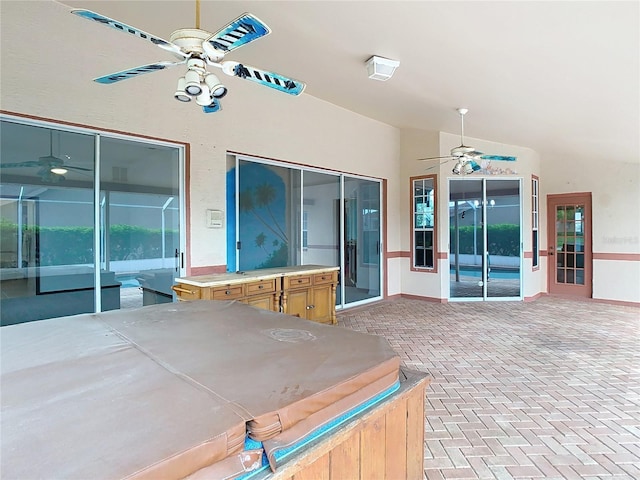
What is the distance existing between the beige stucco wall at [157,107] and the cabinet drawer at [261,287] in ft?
2.19

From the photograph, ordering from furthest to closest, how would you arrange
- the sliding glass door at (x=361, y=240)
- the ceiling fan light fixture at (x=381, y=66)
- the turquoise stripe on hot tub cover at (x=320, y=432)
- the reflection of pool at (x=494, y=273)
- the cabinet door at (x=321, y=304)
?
Result: 1. the reflection of pool at (x=494, y=273)
2. the sliding glass door at (x=361, y=240)
3. the cabinet door at (x=321, y=304)
4. the ceiling fan light fixture at (x=381, y=66)
5. the turquoise stripe on hot tub cover at (x=320, y=432)

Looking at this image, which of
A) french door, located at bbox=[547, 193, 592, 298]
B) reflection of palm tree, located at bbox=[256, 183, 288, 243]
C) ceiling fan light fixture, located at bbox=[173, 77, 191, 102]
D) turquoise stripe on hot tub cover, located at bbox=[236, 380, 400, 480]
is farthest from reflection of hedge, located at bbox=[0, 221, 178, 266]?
french door, located at bbox=[547, 193, 592, 298]

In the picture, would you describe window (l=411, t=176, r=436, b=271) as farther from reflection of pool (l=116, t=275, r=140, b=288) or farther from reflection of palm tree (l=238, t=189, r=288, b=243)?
reflection of pool (l=116, t=275, r=140, b=288)

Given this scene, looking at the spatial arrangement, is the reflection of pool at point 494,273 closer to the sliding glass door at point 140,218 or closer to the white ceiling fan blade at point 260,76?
the sliding glass door at point 140,218

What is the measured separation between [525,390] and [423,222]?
14.2 feet

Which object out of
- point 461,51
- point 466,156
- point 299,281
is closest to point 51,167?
point 299,281

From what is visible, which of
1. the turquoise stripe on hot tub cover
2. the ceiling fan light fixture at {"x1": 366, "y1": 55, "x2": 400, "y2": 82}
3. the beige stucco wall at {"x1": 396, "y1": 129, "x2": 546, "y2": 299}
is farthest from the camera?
the beige stucco wall at {"x1": 396, "y1": 129, "x2": 546, "y2": 299}

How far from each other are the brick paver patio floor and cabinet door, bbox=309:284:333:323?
464 mm

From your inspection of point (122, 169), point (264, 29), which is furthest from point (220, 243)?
point (264, 29)

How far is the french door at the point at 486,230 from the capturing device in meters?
6.98

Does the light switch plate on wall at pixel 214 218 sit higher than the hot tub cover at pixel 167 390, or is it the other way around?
the light switch plate on wall at pixel 214 218

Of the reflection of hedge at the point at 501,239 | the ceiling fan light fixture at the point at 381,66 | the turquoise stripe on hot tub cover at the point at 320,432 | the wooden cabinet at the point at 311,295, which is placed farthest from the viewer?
the reflection of hedge at the point at 501,239

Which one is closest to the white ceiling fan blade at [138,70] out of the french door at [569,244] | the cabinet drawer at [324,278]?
the cabinet drawer at [324,278]

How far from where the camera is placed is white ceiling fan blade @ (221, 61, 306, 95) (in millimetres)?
2258
